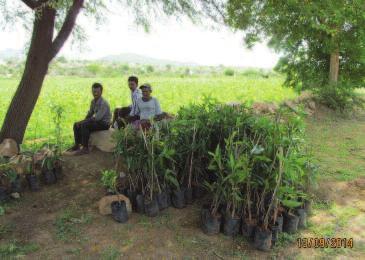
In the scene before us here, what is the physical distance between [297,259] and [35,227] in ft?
9.28

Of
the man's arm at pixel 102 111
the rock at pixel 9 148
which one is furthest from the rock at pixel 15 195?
the man's arm at pixel 102 111

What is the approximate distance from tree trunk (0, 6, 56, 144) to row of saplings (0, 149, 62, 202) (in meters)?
1.03

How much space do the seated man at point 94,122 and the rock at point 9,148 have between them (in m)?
0.90

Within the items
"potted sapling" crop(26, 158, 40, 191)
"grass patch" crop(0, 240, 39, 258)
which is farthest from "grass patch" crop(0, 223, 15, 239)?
"potted sapling" crop(26, 158, 40, 191)

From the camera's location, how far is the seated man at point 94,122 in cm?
629

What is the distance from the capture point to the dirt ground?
379 cm

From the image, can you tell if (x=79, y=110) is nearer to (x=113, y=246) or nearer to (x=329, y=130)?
(x=329, y=130)

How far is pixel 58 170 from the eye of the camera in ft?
17.9

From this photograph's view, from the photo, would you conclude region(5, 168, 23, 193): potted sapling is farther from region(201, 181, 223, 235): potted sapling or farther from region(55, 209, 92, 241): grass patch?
region(201, 181, 223, 235): potted sapling

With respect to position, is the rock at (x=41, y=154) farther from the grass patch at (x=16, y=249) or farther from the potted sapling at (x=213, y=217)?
the potted sapling at (x=213, y=217)

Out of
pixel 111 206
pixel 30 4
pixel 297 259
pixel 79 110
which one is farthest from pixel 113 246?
pixel 79 110

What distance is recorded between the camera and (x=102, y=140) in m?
6.27

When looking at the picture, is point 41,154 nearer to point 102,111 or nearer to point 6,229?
point 102,111

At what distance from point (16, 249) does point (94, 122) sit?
2.91m
